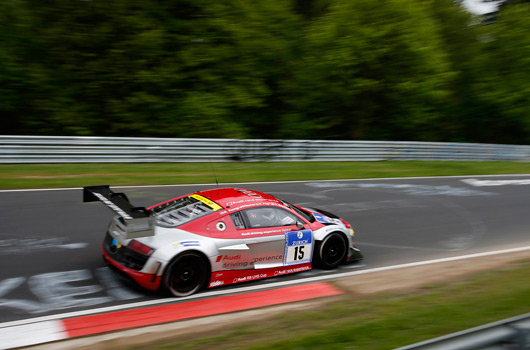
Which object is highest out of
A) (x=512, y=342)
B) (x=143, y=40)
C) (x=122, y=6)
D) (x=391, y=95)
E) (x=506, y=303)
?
(x=122, y=6)

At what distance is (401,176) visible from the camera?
16828mm

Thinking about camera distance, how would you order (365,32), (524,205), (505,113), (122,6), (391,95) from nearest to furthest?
1. (524,205)
2. (122,6)
3. (365,32)
4. (391,95)
5. (505,113)

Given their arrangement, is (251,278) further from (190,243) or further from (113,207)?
(113,207)

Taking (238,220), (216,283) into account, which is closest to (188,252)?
(216,283)

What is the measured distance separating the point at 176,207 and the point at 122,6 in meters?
14.6

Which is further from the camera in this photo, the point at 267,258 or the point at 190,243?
the point at 267,258

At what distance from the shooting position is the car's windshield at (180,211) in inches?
252

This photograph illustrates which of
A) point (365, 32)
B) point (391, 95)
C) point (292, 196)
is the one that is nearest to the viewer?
point (292, 196)

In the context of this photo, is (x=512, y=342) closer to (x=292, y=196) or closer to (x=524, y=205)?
(x=292, y=196)

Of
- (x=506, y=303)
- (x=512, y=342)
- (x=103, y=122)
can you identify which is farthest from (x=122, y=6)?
(x=512, y=342)

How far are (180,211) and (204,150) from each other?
10119 mm

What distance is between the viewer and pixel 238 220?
6.71 metres

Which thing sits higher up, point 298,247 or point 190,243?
point 190,243

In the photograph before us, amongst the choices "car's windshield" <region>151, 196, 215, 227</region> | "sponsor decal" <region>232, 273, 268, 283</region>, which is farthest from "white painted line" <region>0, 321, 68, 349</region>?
"sponsor decal" <region>232, 273, 268, 283</region>
